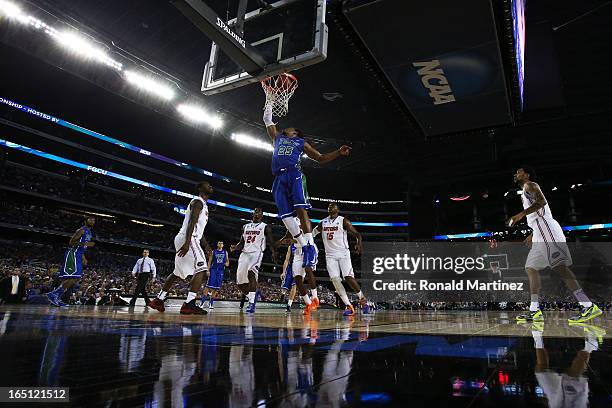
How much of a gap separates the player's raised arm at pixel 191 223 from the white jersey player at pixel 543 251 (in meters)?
4.13

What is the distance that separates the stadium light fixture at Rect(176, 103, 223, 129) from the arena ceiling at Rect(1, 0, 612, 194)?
114cm

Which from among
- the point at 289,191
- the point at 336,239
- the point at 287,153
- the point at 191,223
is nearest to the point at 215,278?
the point at 336,239

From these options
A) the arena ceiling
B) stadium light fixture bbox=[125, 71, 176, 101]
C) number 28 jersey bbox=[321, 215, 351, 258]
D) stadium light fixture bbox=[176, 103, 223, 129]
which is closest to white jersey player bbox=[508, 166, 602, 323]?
number 28 jersey bbox=[321, 215, 351, 258]

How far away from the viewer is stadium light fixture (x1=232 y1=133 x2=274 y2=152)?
20.9m

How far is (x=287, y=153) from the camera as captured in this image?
482 centimetres

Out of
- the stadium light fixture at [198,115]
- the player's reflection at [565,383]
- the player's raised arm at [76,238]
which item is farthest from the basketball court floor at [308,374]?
Result: the stadium light fixture at [198,115]

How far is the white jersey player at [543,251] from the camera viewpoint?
186 inches

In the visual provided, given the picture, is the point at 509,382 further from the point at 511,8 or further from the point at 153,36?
the point at 153,36

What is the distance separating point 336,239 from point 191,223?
291 cm

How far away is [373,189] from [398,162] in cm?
656

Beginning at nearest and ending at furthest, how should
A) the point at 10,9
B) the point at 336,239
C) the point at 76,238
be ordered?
the point at 336,239 → the point at 76,238 → the point at 10,9

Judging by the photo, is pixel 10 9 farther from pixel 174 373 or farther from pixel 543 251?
pixel 543 251

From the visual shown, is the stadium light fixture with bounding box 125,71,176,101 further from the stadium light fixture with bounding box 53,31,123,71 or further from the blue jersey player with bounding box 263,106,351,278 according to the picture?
the blue jersey player with bounding box 263,106,351,278

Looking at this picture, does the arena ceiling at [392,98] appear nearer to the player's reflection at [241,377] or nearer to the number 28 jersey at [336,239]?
the number 28 jersey at [336,239]
